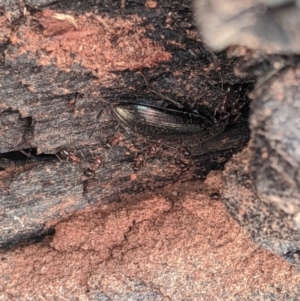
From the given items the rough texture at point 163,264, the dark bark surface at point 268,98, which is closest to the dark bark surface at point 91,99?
the rough texture at point 163,264

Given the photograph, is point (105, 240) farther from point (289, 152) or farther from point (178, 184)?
point (289, 152)

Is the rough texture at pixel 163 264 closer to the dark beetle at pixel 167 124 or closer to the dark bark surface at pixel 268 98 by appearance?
the dark beetle at pixel 167 124

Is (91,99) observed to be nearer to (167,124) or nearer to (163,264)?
(167,124)

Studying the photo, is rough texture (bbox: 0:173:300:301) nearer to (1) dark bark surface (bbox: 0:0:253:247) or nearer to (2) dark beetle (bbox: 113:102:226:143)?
(1) dark bark surface (bbox: 0:0:253:247)

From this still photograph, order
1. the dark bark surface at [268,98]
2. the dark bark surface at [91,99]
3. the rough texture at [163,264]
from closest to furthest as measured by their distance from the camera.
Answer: the dark bark surface at [268,98]
the dark bark surface at [91,99]
the rough texture at [163,264]

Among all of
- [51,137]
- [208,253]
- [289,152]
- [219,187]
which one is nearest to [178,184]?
[219,187]

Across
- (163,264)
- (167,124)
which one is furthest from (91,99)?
(163,264)

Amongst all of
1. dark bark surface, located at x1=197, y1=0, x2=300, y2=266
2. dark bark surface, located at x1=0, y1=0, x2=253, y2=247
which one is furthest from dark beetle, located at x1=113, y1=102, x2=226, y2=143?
A: dark bark surface, located at x1=197, y1=0, x2=300, y2=266
